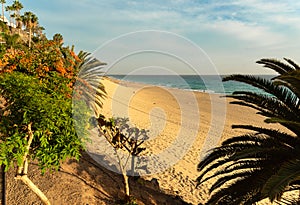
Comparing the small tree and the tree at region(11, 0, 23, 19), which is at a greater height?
the tree at region(11, 0, 23, 19)

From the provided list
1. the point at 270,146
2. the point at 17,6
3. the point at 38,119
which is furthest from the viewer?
the point at 17,6

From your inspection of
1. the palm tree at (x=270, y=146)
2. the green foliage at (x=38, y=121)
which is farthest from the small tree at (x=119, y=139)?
the palm tree at (x=270, y=146)

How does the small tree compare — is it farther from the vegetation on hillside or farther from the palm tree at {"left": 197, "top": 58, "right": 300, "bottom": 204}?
the palm tree at {"left": 197, "top": 58, "right": 300, "bottom": 204}

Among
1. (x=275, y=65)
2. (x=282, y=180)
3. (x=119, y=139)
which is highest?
(x=275, y=65)

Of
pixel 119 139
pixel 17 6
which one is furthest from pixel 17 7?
pixel 119 139

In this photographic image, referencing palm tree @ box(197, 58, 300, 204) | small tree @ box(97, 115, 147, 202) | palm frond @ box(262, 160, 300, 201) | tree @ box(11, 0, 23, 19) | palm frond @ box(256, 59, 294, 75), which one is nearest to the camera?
palm frond @ box(262, 160, 300, 201)

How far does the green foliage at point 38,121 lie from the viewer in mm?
3750

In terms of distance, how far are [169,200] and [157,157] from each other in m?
4.19

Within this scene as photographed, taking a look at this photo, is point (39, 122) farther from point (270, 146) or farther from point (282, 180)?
point (270, 146)

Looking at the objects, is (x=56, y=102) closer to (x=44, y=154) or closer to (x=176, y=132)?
(x=44, y=154)

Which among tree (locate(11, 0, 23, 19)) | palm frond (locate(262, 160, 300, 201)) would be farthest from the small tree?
tree (locate(11, 0, 23, 19))

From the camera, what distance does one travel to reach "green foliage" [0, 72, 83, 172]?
3750 millimetres

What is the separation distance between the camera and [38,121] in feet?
12.6

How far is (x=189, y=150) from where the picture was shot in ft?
46.0
